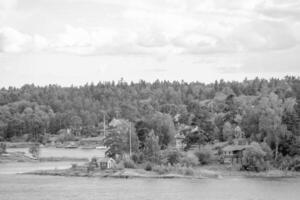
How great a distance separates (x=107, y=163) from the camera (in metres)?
79.2

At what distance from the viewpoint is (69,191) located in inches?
2499

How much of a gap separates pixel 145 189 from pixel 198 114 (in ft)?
126

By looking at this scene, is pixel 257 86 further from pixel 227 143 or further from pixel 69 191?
pixel 69 191

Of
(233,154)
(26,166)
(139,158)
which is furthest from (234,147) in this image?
(26,166)

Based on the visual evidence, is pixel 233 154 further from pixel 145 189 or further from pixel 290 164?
pixel 145 189

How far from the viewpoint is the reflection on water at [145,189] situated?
198ft

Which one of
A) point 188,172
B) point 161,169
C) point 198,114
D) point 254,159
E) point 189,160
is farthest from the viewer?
point 198,114

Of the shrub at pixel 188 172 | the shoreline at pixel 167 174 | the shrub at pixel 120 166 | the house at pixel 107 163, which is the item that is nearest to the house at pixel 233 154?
the shoreline at pixel 167 174

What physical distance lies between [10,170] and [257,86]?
99.2m

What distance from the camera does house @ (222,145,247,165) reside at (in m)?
82.2

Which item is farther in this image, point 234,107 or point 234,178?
point 234,107

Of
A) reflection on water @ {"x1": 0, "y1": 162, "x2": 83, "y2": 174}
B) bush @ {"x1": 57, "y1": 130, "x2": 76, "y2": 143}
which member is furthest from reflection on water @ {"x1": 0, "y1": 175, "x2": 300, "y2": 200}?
bush @ {"x1": 57, "y1": 130, "x2": 76, "y2": 143}

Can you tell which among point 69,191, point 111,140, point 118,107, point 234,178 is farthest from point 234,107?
point 118,107

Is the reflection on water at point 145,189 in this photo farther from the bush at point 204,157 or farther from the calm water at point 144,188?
the bush at point 204,157
